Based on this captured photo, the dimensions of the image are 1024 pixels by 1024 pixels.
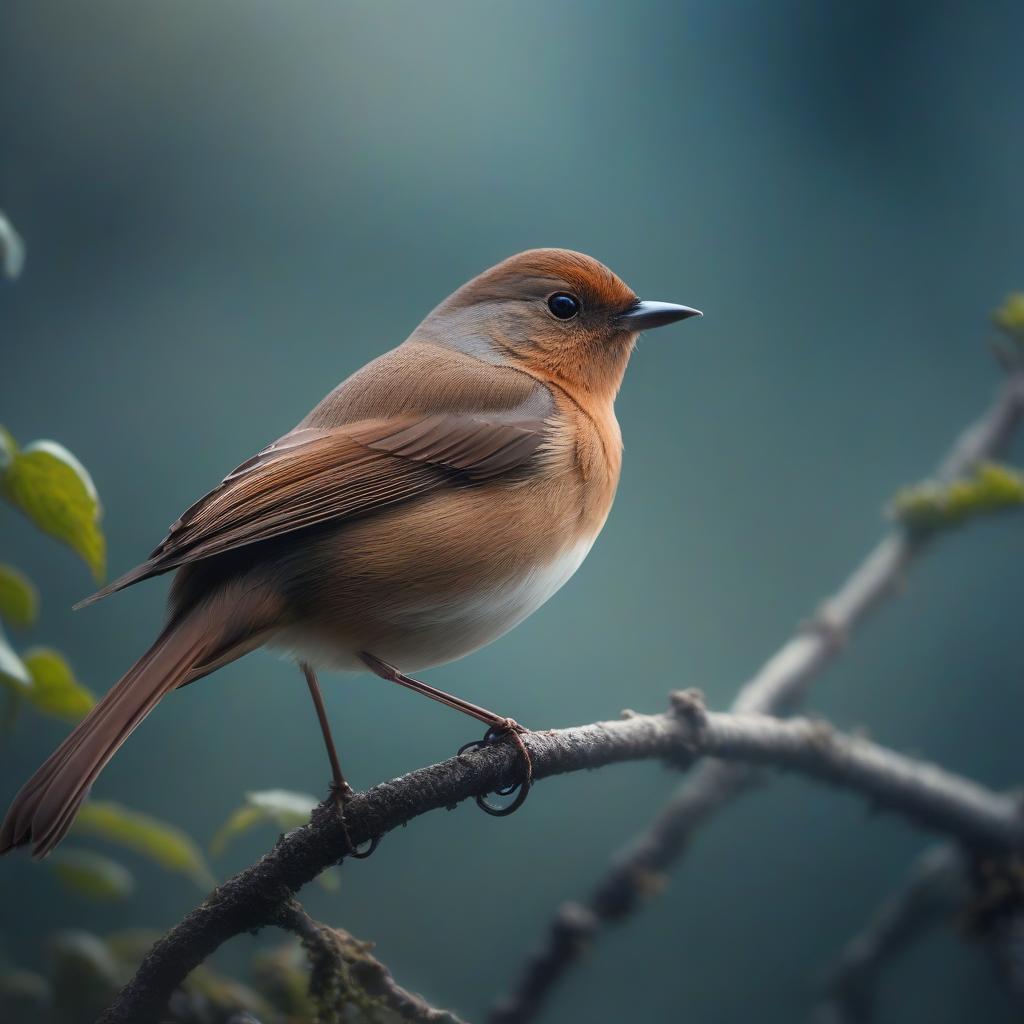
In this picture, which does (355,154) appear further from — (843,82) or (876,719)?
(876,719)

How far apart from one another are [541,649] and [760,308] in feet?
3.96

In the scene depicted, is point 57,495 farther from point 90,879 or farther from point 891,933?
point 891,933

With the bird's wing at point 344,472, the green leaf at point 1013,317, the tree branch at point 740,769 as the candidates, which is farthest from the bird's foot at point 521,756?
the green leaf at point 1013,317

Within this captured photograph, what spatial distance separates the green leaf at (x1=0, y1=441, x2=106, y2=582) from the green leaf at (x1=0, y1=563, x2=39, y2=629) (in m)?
0.18

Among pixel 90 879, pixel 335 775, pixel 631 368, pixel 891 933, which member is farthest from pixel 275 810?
pixel 891 933

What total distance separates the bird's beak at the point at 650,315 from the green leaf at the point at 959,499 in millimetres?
744

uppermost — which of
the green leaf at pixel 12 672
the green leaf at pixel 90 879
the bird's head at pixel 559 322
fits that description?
the bird's head at pixel 559 322

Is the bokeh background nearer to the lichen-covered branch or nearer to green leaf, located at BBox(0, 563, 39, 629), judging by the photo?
the lichen-covered branch

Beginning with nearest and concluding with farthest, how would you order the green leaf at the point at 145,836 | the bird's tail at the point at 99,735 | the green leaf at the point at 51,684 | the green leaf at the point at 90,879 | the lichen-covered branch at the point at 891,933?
the bird's tail at the point at 99,735, the green leaf at the point at 51,684, the green leaf at the point at 145,836, the green leaf at the point at 90,879, the lichen-covered branch at the point at 891,933

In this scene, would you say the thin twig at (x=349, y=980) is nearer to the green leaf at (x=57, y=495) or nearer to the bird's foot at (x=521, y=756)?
the bird's foot at (x=521, y=756)

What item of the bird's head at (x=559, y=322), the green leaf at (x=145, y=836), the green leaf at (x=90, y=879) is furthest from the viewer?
the bird's head at (x=559, y=322)

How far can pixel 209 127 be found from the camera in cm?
294

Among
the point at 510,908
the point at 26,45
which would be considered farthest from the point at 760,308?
the point at 26,45

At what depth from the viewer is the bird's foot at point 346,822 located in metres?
1.17
